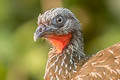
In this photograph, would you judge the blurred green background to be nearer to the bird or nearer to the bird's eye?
the bird

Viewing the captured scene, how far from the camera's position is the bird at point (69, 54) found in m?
7.75

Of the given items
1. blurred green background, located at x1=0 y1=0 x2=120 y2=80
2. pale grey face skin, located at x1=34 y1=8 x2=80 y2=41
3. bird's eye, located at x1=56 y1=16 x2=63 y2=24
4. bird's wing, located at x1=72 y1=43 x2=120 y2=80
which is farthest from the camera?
blurred green background, located at x1=0 y1=0 x2=120 y2=80

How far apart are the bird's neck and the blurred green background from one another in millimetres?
3125

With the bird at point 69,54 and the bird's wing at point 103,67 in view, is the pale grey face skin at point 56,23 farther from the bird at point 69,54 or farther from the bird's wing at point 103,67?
the bird's wing at point 103,67

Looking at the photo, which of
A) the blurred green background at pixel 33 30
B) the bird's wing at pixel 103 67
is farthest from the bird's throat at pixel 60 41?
the blurred green background at pixel 33 30

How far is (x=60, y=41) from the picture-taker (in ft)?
26.4

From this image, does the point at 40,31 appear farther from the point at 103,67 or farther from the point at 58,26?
the point at 103,67

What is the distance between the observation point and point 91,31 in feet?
40.4

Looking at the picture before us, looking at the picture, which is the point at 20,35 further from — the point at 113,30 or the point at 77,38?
the point at 77,38

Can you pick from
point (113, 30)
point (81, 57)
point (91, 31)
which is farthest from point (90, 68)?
point (91, 31)

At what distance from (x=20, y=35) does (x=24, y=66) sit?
0.60 metres

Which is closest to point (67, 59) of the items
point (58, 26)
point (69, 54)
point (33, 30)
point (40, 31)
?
point (69, 54)

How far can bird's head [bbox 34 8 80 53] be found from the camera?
791cm

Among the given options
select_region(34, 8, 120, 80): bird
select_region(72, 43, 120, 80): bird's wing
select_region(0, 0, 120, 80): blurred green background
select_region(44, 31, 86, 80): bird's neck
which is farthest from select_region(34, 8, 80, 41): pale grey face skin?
select_region(0, 0, 120, 80): blurred green background
